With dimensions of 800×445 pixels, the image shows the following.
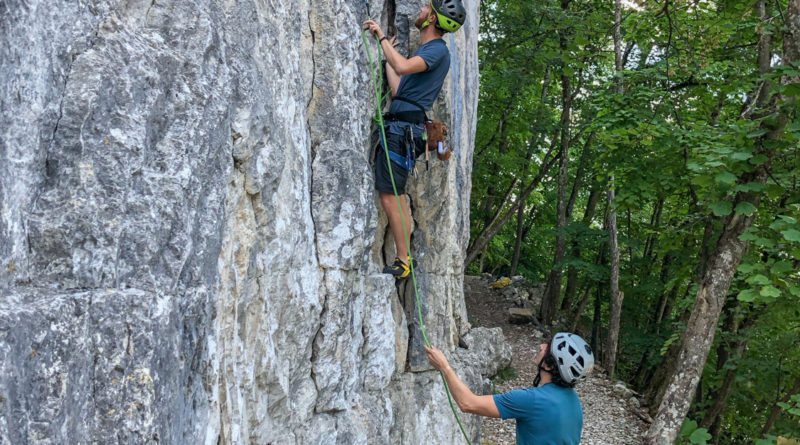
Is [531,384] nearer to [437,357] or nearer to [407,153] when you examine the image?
[407,153]

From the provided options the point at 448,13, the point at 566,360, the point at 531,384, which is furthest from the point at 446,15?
the point at 531,384

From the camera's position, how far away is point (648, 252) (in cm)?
1759

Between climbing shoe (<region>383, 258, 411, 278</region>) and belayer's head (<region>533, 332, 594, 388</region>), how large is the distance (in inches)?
81.3

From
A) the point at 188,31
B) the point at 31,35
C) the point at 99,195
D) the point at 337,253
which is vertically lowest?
the point at 337,253

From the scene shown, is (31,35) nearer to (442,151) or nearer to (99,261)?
(99,261)

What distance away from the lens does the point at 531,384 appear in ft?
40.9

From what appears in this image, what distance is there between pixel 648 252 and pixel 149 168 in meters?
17.1

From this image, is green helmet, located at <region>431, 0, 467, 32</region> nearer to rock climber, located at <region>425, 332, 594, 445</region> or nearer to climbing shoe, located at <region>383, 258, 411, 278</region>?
climbing shoe, located at <region>383, 258, 411, 278</region>

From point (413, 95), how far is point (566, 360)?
2.82 m

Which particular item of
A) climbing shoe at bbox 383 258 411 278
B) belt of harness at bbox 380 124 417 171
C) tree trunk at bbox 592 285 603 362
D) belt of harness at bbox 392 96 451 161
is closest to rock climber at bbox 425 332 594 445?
climbing shoe at bbox 383 258 411 278

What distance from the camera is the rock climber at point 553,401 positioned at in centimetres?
367

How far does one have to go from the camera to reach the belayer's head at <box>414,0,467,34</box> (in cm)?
528

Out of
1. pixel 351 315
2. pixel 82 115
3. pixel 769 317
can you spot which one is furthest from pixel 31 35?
pixel 769 317

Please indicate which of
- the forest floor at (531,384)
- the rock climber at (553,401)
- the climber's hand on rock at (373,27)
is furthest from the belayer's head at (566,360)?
the forest floor at (531,384)
